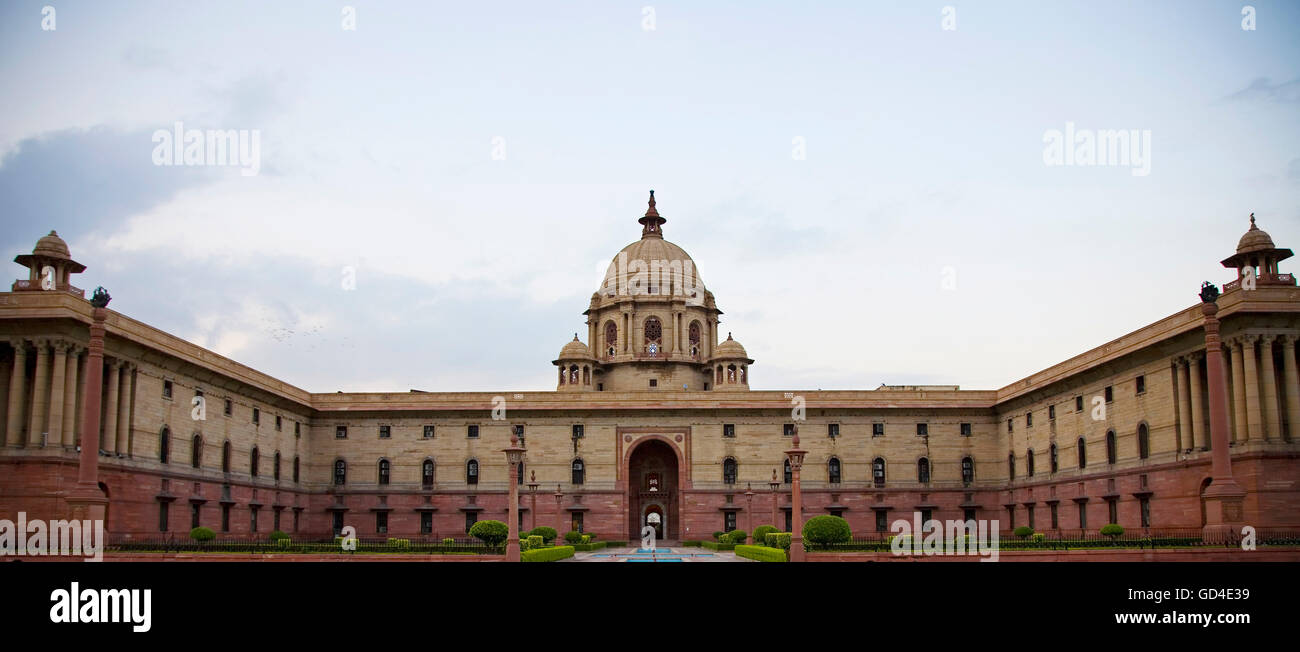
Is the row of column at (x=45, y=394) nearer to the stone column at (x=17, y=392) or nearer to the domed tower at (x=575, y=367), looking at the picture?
the stone column at (x=17, y=392)

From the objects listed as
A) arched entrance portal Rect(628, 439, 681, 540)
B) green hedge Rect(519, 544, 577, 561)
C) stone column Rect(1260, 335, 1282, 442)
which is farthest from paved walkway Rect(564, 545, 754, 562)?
stone column Rect(1260, 335, 1282, 442)

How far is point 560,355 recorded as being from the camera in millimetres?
69312

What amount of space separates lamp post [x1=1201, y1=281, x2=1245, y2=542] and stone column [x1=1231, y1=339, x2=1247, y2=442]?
5.72 metres

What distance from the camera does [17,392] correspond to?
1422 inches

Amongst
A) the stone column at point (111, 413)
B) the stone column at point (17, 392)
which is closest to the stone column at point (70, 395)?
the stone column at point (17, 392)

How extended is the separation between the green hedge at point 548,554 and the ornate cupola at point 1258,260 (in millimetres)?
25809

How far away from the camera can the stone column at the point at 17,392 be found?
118 feet

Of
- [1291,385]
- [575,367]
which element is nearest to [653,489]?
[575,367]

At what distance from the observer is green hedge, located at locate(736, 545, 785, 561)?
37219 mm

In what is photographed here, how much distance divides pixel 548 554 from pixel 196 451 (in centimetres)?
1634
